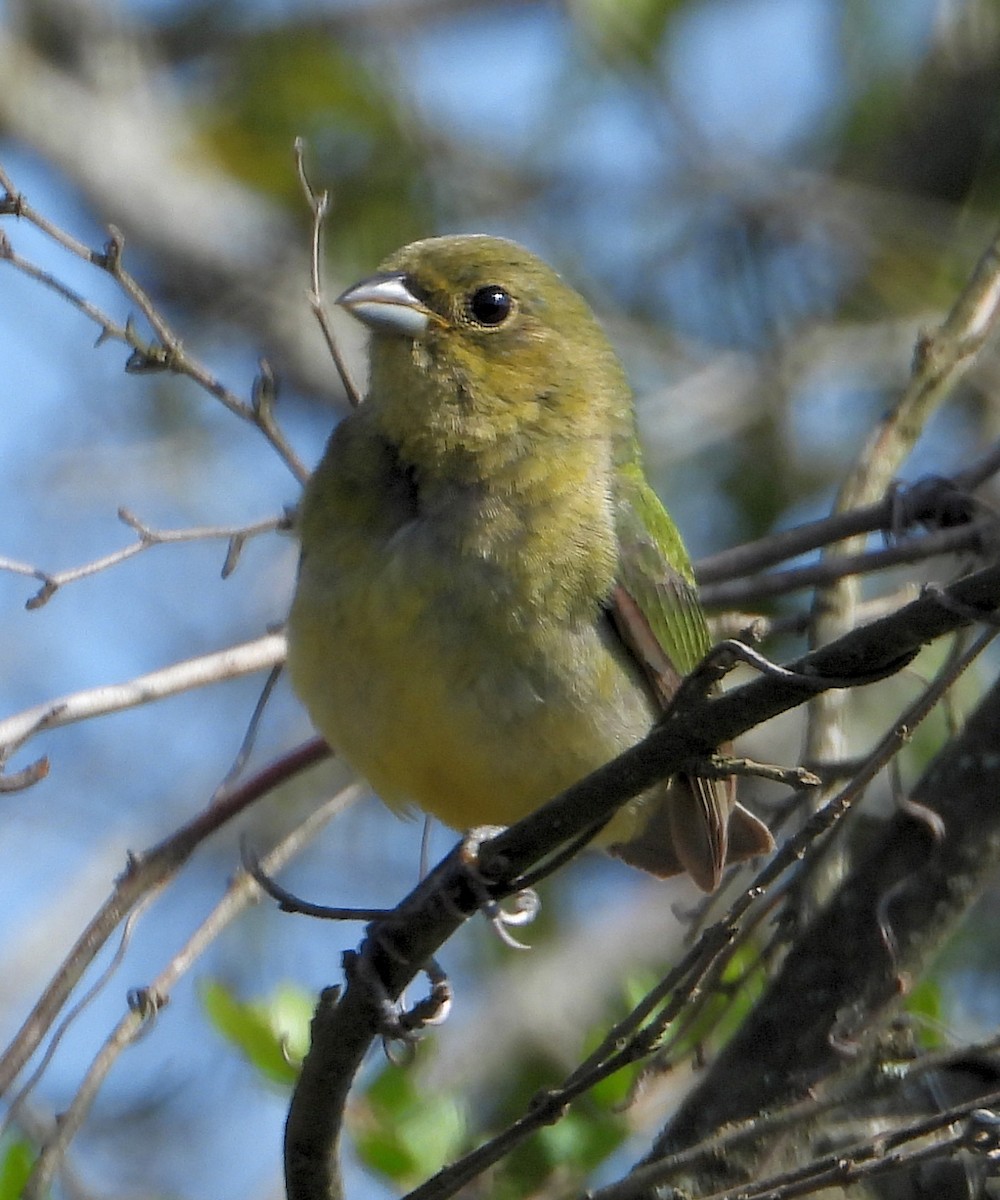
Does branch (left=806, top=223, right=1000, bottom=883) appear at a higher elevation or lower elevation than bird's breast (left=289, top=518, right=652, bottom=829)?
higher

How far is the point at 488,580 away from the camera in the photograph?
360 centimetres

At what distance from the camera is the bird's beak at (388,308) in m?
4.07

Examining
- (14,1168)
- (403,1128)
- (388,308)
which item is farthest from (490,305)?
(14,1168)

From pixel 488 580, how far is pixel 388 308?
2.60 feet

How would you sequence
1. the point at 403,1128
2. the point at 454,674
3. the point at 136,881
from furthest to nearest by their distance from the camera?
the point at 403,1128, the point at 454,674, the point at 136,881

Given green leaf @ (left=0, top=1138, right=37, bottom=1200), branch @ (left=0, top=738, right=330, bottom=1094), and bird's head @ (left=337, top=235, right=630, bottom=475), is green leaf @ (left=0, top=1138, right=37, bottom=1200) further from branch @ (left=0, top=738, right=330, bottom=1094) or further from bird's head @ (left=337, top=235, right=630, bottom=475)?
bird's head @ (left=337, top=235, right=630, bottom=475)

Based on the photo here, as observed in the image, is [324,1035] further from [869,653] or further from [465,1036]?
[465,1036]

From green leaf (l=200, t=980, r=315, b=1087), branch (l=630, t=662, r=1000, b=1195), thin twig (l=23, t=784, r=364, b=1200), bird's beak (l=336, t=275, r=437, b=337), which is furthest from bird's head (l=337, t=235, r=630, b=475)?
green leaf (l=200, t=980, r=315, b=1087)

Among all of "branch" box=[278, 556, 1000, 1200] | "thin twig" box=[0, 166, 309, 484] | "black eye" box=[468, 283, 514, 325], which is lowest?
"branch" box=[278, 556, 1000, 1200]

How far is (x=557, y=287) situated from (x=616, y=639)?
115 centimetres

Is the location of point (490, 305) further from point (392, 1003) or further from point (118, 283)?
point (392, 1003)

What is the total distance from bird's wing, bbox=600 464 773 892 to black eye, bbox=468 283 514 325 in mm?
444

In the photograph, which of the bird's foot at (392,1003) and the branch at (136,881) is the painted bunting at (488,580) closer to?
the branch at (136,881)

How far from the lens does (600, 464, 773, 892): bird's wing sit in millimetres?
3789
